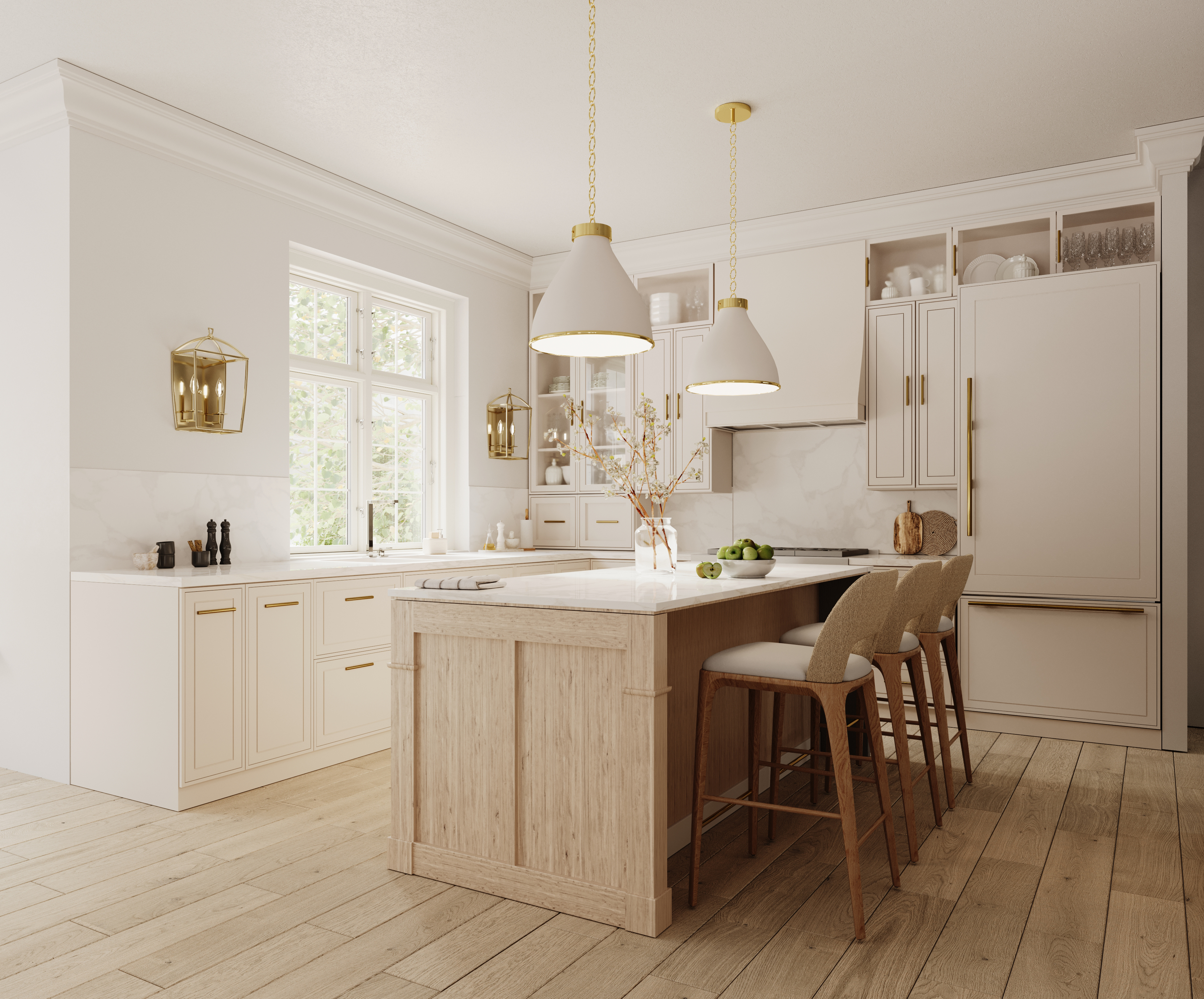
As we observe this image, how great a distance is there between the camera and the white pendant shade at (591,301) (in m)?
2.50

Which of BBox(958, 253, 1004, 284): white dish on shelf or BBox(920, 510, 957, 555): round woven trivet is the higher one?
BBox(958, 253, 1004, 284): white dish on shelf

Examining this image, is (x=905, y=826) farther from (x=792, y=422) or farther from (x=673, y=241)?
(x=673, y=241)

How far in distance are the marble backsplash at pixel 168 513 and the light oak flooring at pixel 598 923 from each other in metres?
1.01

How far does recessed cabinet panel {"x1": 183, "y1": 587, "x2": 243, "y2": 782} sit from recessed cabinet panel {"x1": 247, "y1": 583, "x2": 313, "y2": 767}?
0.06 m

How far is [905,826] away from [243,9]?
3.63m

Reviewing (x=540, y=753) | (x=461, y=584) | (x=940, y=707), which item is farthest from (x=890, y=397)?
(x=540, y=753)

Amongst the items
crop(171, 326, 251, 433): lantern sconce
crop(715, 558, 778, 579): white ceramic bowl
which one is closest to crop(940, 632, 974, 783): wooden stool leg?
crop(715, 558, 778, 579): white ceramic bowl

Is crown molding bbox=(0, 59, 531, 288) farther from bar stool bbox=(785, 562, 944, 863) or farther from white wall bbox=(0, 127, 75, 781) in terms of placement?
bar stool bbox=(785, 562, 944, 863)

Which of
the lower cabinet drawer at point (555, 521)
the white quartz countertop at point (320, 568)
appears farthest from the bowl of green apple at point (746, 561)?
the lower cabinet drawer at point (555, 521)

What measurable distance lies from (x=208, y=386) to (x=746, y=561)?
2.53 meters

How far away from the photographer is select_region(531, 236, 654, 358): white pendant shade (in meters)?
2.50

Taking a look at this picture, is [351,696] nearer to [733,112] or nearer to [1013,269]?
[733,112]

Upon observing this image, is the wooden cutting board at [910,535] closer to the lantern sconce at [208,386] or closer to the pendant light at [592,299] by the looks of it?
the pendant light at [592,299]

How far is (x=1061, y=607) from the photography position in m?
4.33
